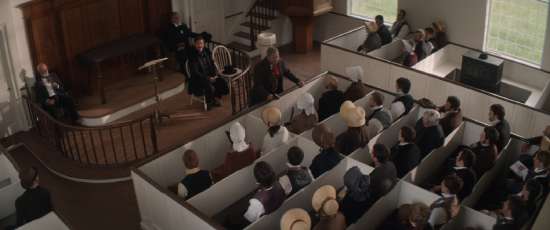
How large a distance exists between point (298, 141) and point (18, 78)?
16.1 ft

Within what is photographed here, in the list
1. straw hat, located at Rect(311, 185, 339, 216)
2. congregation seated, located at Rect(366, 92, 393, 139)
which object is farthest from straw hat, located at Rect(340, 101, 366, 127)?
straw hat, located at Rect(311, 185, 339, 216)

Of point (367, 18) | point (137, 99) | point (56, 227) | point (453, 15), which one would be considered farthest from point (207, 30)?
point (56, 227)

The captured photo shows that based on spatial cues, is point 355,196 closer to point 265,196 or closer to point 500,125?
point 265,196

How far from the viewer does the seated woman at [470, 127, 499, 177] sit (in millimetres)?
6551

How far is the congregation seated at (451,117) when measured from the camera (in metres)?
7.36

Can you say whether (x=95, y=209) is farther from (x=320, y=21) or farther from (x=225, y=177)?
(x=320, y=21)

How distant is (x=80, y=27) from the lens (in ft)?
33.4

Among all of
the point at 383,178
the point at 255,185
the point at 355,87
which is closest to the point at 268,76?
the point at 355,87

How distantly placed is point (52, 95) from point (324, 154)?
4829 millimetres

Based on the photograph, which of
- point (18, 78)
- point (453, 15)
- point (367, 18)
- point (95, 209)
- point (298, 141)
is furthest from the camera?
point (367, 18)

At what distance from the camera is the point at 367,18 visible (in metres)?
→ 12.5

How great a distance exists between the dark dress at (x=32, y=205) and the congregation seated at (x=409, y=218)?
3.46 meters

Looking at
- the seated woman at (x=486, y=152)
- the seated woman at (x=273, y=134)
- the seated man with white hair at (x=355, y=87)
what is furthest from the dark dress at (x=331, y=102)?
the seated woman at (x=486, y=152)

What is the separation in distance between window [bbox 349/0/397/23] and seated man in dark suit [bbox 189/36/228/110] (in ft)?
12.5
